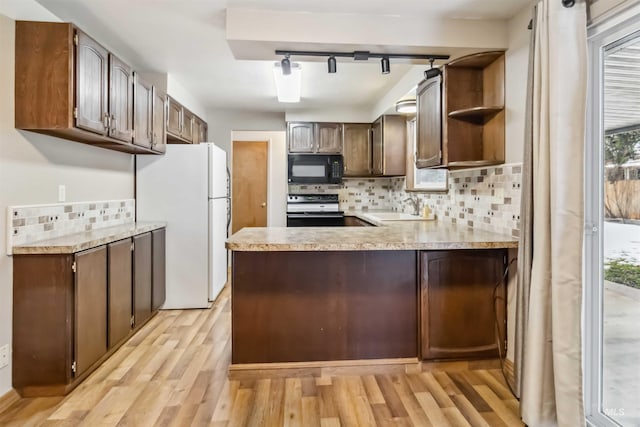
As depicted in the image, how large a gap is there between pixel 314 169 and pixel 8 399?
3888mm

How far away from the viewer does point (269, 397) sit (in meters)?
2.13

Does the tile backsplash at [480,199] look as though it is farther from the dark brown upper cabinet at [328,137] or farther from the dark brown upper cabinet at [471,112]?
the dark brown upper cabinet at [328,137]

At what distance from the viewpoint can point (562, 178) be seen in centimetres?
175

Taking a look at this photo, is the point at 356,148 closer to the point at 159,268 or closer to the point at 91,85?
the point at 159,268

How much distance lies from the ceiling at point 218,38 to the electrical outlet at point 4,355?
6.96 feet

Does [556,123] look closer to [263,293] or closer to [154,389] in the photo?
[263,293]

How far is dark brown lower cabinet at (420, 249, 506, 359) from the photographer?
2.39 m

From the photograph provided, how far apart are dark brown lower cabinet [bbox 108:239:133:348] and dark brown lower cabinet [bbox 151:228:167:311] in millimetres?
503

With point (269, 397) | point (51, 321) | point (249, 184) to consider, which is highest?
point (249, 184)

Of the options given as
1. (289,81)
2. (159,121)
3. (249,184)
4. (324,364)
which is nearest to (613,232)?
(324,364)

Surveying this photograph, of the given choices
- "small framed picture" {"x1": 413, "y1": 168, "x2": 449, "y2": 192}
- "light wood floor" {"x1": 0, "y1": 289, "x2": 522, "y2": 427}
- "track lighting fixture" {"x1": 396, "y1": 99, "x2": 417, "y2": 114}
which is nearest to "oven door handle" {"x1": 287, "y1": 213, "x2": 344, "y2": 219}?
"small framed picture" {"x1": 413, "y1": 168, "x2": 449, "y2": 192}

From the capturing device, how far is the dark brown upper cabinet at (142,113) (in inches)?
120

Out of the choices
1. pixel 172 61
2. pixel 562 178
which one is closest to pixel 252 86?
pixel 172 61

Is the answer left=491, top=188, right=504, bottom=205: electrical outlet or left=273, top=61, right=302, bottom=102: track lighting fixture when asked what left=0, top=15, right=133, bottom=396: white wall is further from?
left=491, top=188, right=504, bottom=205: electrical outlet
